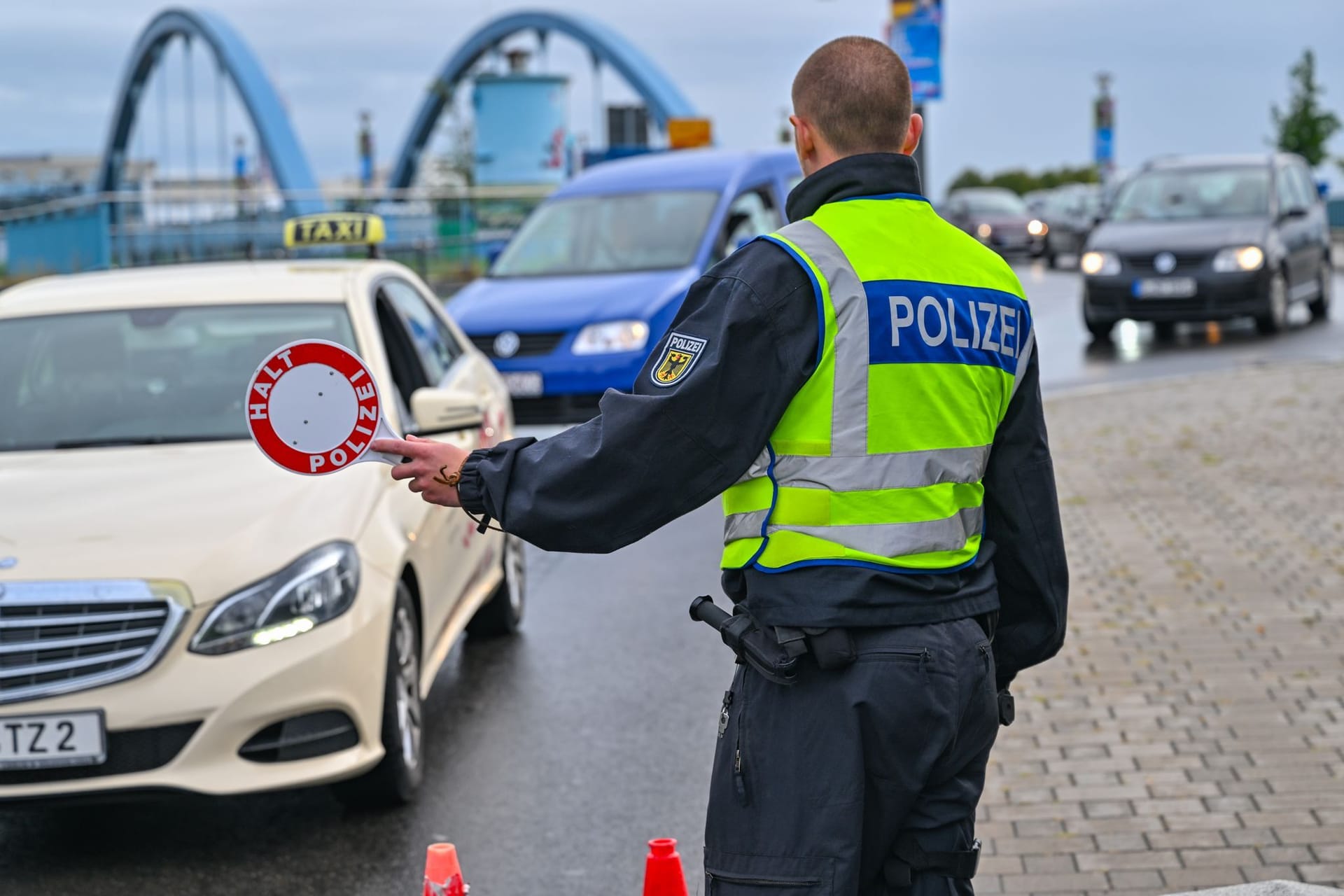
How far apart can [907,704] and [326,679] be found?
8.30 ft

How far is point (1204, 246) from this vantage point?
18141 millimetres

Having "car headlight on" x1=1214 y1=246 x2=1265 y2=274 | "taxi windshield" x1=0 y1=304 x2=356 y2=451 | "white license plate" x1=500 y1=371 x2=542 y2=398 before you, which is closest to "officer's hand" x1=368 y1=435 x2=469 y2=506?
"taxi windshield" x1=0 y1=304 x2=356 y2=451

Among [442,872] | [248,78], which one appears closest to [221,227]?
[442,872]

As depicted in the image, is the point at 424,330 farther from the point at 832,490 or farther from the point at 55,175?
the point at 55,175

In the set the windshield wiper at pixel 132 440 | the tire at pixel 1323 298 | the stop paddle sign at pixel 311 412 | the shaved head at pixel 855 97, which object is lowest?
the tire at pixel 1323 298

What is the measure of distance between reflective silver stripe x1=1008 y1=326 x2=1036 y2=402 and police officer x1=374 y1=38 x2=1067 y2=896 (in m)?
0.12

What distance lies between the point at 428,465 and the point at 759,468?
54 centimetres

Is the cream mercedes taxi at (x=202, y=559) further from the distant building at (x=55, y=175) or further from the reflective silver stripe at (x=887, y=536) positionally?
the distant building at (x=55, y=175)

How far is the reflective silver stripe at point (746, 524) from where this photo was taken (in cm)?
271

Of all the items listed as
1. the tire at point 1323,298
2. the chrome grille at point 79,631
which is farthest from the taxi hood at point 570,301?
the tire at point 1323,298

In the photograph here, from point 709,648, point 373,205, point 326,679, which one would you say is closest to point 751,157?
point 709,648

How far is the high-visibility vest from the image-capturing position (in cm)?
267

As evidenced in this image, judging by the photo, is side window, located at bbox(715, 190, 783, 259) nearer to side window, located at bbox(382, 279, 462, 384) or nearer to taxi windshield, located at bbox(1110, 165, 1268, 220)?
taxi windshield, located at bbox(1110, 165, 1268, 220)

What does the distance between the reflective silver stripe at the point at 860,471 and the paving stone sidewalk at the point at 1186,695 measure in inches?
85.3
